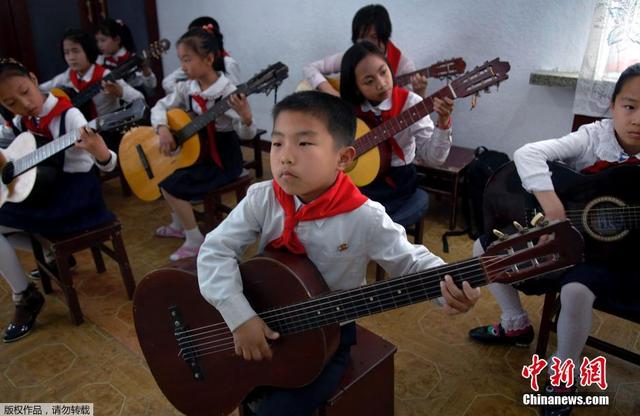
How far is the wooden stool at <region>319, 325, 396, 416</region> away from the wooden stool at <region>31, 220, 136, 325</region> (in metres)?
1.34

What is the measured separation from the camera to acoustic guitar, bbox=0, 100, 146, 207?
2.14 meters

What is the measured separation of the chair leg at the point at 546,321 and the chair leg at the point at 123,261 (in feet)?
6.08

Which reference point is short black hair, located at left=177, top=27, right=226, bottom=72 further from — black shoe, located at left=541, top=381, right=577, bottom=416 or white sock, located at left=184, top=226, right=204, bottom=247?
black shoe, located at left=541, top=381, right=577, bottom=416

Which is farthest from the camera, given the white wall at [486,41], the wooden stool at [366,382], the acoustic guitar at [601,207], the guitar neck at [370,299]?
the white wall at [486,41]

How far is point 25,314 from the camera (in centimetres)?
226

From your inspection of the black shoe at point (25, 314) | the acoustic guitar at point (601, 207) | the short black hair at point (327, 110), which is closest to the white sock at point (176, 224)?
the black shoe at point (25, 314)

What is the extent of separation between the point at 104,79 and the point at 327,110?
99.5 inches

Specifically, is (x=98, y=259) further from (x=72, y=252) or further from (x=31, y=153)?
(x=31, y=153)

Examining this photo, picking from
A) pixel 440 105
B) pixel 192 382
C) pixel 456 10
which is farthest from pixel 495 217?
pixel 456 10

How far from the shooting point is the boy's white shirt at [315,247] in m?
1.27

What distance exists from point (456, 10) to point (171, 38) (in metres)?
2.96

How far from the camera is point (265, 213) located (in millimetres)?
1389

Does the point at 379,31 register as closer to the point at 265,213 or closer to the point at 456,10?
the point at 456,10

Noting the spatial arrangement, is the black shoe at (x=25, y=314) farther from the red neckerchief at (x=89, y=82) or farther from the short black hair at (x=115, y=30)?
the short black hair at (x=115, y=30)
